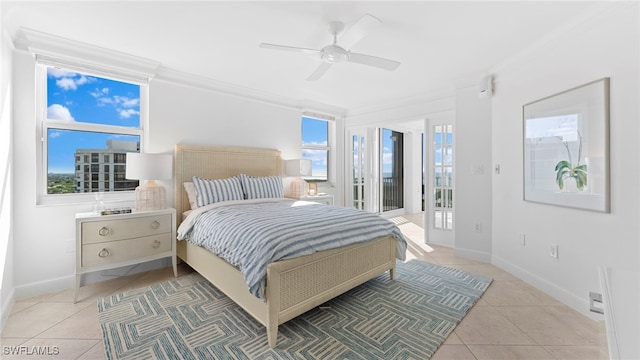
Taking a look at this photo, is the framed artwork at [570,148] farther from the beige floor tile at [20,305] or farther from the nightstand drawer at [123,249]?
the beige floor tile at [20,305]

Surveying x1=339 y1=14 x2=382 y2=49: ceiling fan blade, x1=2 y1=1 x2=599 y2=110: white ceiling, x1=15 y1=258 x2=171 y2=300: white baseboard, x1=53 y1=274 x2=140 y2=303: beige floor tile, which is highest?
x1=2 y1=1 x2=599 y2=110: white ceiling

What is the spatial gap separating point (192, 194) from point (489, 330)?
3.15 meters

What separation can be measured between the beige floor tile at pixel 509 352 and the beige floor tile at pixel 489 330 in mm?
42

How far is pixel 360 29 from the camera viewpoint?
6.35 ft

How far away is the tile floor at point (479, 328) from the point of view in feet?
5.52

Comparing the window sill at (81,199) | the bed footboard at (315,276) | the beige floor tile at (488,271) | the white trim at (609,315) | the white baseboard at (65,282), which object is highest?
the window sill at (81,199)

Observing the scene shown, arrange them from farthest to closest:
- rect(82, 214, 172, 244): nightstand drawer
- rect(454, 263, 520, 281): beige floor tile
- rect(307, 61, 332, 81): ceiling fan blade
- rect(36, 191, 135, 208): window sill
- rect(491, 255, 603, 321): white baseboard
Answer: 1. rect(454, 263, 520, 281): beige floor tile
2. rect(36, 191, 135, 208): window sill
3. rect(307, 61, 332, 81): ceiling fan blade
4. rect(82, 214, 172, 244): nightstand drawer
5. rect(491, 255, 603, 321): white baseboard

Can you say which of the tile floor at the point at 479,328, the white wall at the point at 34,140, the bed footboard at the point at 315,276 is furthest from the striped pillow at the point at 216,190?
the bed footboard at the point at 315,276

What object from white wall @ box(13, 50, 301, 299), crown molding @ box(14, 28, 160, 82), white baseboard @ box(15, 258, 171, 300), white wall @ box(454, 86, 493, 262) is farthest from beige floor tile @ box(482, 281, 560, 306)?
crown molding @ box(14, 28, 160, 82)

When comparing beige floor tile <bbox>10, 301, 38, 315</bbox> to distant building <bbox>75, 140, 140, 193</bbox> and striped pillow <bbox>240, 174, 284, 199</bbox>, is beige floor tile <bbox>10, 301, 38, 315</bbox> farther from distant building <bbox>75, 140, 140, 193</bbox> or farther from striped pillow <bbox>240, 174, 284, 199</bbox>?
striped pillow <bbox>240, 174, 284, 199</bbox>

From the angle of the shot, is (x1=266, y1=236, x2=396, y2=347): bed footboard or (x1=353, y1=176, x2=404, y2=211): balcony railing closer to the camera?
(x1=266, y1=236, x2=396, y2=347): bed footboard

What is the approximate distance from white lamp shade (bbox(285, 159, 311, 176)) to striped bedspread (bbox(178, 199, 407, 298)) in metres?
1.42

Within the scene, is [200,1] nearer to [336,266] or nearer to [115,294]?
[336,266]

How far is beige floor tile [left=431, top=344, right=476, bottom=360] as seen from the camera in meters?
1.64
